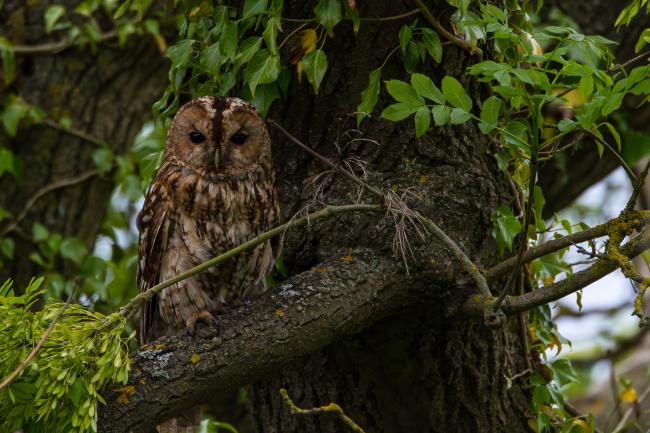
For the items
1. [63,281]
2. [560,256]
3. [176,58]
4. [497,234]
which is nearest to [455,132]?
[497,234]

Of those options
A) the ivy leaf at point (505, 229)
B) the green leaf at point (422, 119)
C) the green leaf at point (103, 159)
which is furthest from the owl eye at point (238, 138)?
the green leaf at point (103, 159)

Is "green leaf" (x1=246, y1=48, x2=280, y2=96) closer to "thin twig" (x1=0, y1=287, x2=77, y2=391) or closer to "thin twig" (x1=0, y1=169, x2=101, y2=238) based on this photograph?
"thin twig" (x1=0, y1=287, x2=77, y2=391)

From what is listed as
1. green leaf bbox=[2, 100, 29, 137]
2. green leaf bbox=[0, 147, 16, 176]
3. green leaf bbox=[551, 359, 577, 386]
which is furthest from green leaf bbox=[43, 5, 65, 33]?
green leaf bbox=[551, 359, 577, 386]

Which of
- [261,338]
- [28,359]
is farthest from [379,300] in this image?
[28,359]

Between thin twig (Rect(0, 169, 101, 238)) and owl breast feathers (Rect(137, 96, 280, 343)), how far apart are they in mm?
1415

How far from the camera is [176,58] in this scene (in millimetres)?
2680

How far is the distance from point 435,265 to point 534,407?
700 mm

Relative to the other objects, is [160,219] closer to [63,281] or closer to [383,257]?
[383,257]

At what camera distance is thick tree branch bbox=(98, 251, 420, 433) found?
219cm

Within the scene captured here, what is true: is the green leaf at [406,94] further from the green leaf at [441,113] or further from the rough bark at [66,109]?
the rough bark at [66,109]

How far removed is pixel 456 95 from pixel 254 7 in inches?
25.6

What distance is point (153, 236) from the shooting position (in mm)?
2992

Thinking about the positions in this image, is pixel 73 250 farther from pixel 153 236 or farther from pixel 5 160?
pixel 153 236

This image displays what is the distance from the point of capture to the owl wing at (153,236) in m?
2.98
